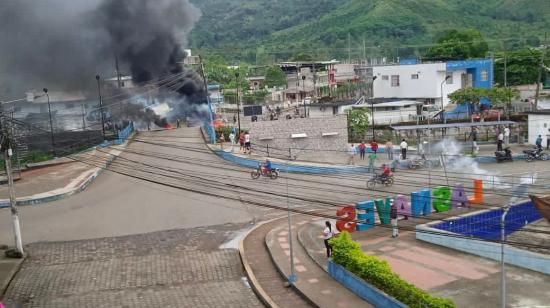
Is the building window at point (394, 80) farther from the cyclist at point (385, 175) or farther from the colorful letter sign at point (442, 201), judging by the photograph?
the colorful letter sign at point (442, 201)

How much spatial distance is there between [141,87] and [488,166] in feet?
110

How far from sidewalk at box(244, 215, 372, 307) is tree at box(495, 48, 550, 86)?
49347mm

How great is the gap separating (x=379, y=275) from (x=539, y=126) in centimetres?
2393

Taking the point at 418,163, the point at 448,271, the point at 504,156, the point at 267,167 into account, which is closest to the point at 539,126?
the point at 504,156

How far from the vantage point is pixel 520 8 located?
4459 inches

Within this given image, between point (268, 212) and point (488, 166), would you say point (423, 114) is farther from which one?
point (268, 212)

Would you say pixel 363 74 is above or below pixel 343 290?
above

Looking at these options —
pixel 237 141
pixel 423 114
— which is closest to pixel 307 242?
pixel 237 141

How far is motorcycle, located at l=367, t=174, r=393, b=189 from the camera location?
78.9ft

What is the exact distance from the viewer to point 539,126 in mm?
32719

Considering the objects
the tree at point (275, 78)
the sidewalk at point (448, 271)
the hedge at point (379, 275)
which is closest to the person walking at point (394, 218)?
the sidewalk at point (448, 271)

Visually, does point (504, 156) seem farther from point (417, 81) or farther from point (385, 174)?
point (417, 81)

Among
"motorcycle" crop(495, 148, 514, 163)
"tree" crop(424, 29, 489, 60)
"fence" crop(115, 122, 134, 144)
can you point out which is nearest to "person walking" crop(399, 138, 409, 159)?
"motorcycle" crop(495, 148, 514, 163)

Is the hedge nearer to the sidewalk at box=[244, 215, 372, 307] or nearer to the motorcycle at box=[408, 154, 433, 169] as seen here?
the sidewalk at box=[244, 215, 372, 307]
